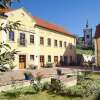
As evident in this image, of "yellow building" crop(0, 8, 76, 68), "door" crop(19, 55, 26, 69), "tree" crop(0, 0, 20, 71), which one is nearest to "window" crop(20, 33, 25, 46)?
"yellow building" crop(0, 8, 76, 68)

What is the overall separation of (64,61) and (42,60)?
10.4 m

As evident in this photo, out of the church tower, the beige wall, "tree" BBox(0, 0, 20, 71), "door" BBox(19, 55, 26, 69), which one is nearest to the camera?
"tree" BBox(0, 0, 20, 71)

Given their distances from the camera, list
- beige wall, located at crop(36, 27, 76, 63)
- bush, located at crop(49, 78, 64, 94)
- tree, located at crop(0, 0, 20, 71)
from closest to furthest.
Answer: tree, located at crop(0, 0, 20, 71)
bush, located at crop(49, 78, 64, 94)
beige wall, located at crop(36, 27, 76, 63)

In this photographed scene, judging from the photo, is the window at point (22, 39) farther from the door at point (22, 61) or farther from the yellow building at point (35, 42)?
the door at point (22, 61)

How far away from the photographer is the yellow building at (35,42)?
109ft

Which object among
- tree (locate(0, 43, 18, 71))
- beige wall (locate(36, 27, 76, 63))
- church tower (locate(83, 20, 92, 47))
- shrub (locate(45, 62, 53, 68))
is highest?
church tower (locate(83, 20, 92, 47))

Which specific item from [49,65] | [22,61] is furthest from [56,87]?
[49,65]

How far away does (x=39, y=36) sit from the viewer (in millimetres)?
39125

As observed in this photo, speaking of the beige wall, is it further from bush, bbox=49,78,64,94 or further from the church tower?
the church tower

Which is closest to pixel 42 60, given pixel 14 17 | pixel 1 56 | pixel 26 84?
pixel 14 17

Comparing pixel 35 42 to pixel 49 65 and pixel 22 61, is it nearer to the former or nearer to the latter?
pixel 22 61

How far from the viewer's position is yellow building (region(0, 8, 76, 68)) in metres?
33.2

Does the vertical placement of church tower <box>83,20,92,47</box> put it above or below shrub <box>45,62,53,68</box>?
above

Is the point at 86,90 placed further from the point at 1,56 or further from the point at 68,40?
the point at 68,40
